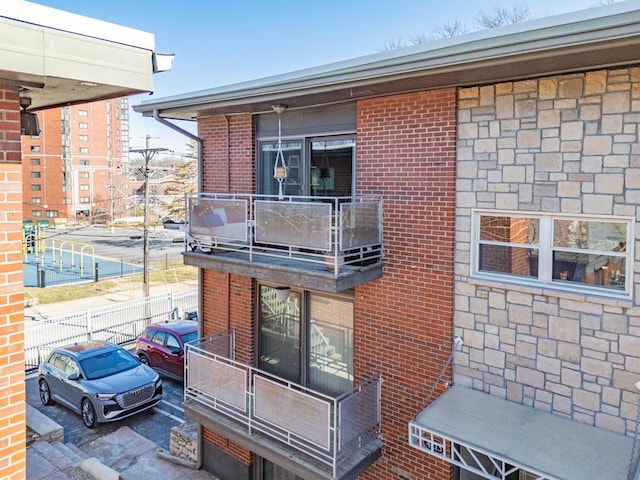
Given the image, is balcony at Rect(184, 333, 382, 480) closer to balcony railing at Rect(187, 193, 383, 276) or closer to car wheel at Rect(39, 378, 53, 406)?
balcony railing at Rect(187, 193, 383, 276)

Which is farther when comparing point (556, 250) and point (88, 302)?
point (88, 302)

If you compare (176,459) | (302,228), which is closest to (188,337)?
(176,459)

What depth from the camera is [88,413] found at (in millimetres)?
12484

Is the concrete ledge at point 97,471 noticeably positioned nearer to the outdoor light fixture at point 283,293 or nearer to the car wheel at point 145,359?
the outdoor light fixture at point 283,293

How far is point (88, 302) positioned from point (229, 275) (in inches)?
794

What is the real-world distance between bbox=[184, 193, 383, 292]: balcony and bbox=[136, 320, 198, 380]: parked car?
26.0ft

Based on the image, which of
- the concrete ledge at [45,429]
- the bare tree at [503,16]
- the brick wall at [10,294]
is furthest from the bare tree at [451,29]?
the brick wall at [10,294]

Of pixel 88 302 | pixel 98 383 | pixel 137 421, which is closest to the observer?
pixel 98 383

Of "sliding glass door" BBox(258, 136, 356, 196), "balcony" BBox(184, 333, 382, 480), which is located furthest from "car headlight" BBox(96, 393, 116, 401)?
"sliding glass door" BBox(258, 136, 356, 196)

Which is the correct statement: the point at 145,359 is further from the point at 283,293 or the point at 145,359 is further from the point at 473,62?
the point at 473,62

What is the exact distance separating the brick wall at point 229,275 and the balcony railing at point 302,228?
118 centimetres

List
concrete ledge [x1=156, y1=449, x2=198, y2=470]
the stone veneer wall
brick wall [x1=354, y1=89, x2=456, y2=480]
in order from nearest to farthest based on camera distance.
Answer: the stone veneer wall
brick wall [x1=354, y1=89, x2=456, y2=480]
concrete ledge [x1=156, y1=449, x2=198, y2=470]

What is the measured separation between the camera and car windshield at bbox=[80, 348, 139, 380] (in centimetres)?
1305

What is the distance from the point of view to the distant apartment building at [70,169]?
217ft
